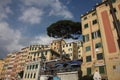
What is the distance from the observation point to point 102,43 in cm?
3378

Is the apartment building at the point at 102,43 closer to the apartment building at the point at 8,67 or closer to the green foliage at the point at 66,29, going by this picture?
the green foliage at the point at 66,29

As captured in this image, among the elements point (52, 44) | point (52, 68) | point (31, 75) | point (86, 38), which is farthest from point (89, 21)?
point (52, 44)

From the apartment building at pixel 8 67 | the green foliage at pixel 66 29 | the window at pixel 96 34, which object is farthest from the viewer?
the apartment building at pixel 8 67

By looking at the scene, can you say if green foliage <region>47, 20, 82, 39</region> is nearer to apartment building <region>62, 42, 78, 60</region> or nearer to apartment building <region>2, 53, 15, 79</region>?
apartment building <region>62, 42, 78, 60</region>

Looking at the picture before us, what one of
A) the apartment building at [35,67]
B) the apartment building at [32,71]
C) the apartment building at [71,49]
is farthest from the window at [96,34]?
the apartment building at [71,49]

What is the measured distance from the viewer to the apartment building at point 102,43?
3070cm

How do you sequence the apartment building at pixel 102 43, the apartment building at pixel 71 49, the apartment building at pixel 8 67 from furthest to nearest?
the apartment building at pixel 8 67, the apartment building at pixel 71 49, the apartment building at pixel 102 43

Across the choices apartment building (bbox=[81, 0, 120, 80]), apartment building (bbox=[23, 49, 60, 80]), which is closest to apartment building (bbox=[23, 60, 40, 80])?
apartment building (bbox=[23, 49, 60, 80])

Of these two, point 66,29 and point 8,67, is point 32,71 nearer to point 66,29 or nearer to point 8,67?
point 66,29

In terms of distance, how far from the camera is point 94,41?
37.3m

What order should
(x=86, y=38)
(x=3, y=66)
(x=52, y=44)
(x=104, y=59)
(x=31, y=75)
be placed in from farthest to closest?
(x=3, y=66)
(x=52, y=44)
(x=31, y=75)
(x=86, y=38)
(x=104, y=59)

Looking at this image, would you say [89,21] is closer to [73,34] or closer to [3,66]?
[73,34]

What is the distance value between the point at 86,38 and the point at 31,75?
3108 cm

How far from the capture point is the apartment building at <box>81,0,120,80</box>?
3070 cm
